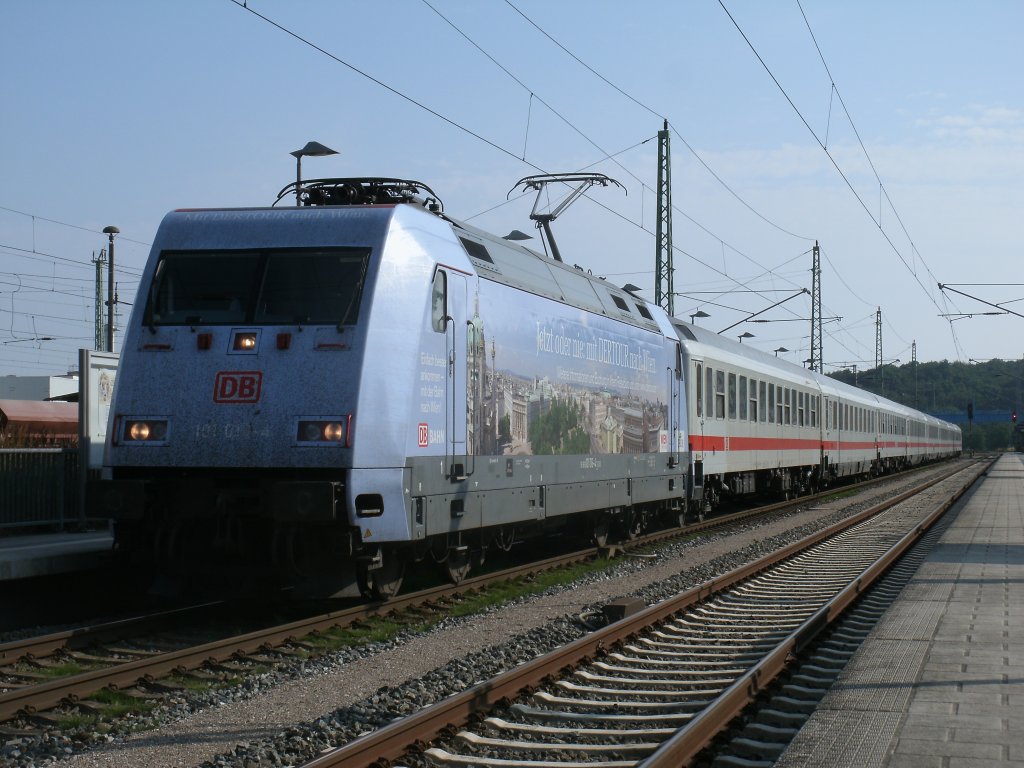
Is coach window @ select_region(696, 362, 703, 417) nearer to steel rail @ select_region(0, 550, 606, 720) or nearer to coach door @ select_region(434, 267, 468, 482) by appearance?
steel rail @ select_region(0, 550, 606, 720)

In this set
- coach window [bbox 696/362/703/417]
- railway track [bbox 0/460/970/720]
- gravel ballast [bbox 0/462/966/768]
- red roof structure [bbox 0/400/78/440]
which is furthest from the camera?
red roof structure [bbox 0/400/78/440]

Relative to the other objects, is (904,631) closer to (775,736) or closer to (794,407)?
(775,736)

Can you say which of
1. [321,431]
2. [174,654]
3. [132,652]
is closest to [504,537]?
[321,431]

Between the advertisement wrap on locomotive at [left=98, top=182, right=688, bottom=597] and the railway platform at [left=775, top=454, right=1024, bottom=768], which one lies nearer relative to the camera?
the railway platform at [left=775, top=454, right=1024, bottom=768]

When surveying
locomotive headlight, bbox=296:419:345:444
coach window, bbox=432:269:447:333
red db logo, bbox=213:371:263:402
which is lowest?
locomotive headlight, bbox=296:419:345:444

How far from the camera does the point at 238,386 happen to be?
31.7 ft

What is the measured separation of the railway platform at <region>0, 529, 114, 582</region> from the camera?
1063 cm

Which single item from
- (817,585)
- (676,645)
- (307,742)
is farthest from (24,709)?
(817,585)

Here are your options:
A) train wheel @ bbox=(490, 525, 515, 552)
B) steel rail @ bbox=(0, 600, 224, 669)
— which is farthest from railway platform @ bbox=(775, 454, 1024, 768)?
steel rail @ bbox=(0, 600, 224, 669)

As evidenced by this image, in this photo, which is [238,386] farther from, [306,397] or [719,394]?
[719,394]

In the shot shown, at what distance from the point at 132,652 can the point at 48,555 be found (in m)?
2.58

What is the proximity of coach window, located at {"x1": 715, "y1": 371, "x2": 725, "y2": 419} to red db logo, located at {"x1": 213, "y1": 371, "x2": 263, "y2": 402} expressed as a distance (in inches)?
535

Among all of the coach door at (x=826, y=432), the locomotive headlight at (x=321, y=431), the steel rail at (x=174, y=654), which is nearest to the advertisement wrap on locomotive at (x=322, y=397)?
the locomotive headlight at (x=321, y=431)

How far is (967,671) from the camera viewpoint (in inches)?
294
